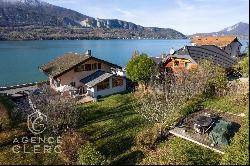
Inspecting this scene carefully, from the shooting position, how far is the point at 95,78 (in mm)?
43938

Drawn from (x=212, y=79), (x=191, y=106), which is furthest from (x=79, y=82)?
(x=191, y=106)

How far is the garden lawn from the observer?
22.7m

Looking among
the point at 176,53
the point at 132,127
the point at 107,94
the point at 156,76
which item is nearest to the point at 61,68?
the point at 107,94

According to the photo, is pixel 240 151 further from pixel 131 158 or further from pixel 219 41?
pixel 219 41

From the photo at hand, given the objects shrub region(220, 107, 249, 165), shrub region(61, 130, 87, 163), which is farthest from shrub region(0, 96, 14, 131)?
shrub region(220, 107, 249, 165)

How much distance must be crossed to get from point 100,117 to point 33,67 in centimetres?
6974

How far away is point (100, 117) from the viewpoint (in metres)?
31.8

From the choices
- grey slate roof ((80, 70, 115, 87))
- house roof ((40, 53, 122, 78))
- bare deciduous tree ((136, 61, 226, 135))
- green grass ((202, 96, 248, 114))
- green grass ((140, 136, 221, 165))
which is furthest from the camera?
house roof ((40, 53, 122, 78))

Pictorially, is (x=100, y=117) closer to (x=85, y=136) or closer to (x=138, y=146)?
(x=85, y=136)

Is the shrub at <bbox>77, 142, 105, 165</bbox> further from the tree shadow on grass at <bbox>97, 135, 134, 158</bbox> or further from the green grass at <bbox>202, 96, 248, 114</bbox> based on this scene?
the green grass at <bbox>202, 96, 248, 114</bbox>

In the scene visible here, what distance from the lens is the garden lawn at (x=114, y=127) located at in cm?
2270

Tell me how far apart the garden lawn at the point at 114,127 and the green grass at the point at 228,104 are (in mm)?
7296

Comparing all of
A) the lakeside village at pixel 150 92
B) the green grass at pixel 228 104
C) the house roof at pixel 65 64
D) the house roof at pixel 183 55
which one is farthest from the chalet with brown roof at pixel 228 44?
the green grass at pixel 228 104

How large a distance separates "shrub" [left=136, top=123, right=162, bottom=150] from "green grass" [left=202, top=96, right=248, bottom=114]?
8542 millimetres
